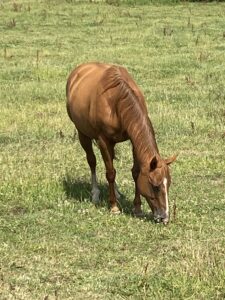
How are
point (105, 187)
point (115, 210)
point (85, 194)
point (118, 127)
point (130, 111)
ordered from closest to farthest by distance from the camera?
1. point (130, 111)
2. point (118, 127)
3. point (115, 210)
4. point (85, 194)
5. point (105, 187)

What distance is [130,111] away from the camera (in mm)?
7391

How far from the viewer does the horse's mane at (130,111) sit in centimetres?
724

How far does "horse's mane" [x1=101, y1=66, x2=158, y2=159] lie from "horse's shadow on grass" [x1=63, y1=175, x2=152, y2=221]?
1.06 metres

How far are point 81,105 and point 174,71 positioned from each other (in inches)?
369

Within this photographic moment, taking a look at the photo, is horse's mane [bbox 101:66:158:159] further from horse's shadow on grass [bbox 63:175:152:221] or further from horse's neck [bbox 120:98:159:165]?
horse's shadow on grass [bbox 63:175:152:221]

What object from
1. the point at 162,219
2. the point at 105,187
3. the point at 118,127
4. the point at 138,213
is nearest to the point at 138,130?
the point at 118,127

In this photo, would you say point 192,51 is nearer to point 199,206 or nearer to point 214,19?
point 214,19

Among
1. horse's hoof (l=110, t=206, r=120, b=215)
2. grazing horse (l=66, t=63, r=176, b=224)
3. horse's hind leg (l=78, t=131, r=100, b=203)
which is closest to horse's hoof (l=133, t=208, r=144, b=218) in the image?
grazing horse (l=66, t=63, r=176, b=224)

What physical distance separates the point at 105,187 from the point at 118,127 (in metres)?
1.64

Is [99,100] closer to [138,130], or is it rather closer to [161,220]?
[138,130]

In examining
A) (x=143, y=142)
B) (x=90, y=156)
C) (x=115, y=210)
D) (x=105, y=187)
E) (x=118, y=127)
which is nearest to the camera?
(x=143, y=142)

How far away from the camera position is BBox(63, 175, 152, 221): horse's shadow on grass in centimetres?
828

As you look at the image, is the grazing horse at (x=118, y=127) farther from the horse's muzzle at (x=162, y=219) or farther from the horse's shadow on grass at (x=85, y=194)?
the horse's shadow on grass at (x=85, y=194)

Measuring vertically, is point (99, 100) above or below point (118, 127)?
above
